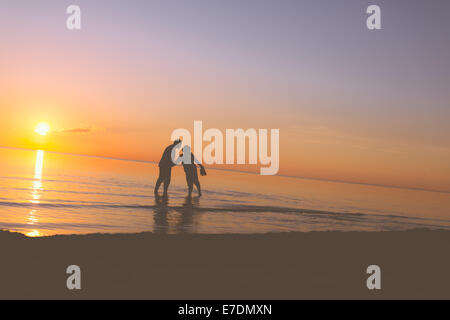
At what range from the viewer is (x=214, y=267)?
6.27 m

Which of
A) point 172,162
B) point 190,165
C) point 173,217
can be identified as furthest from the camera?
point 190,165

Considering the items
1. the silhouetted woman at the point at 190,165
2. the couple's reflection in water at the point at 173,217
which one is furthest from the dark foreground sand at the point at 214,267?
the silhouetted woman at the point at 190,165

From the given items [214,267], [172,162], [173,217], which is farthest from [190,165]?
[214,267]

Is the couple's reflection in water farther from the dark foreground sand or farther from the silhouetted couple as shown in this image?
the silhouetted couple

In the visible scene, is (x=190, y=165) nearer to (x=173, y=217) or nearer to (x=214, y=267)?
(x=173, y=217)

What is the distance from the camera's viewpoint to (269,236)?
9.15 metres

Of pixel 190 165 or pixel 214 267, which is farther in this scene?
pixel 190 165

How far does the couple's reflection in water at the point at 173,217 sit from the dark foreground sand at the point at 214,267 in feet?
5.71

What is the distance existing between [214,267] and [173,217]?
6096 millimetres

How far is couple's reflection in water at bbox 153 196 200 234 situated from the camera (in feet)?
32.8

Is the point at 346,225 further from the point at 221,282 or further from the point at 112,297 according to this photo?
the point at 112,297

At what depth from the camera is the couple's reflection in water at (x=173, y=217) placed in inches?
394

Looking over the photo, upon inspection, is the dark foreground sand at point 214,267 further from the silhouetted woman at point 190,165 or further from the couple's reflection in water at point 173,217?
the silhouetted woman at point 190,165

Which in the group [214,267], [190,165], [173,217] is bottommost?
[214,267]
